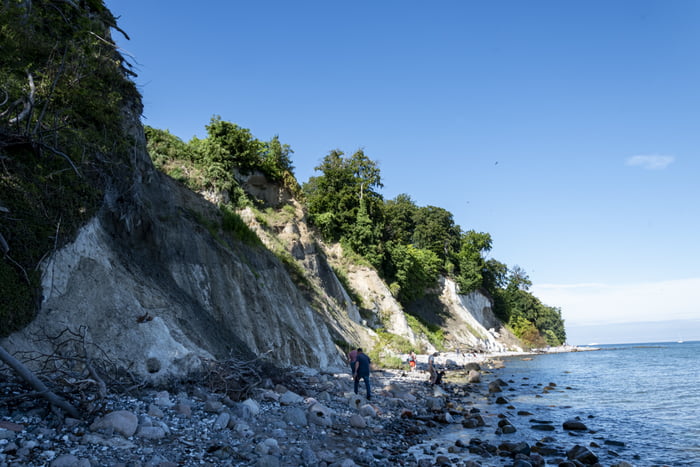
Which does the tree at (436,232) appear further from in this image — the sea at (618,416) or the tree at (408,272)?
the sea at (618,416)

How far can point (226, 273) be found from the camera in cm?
1798

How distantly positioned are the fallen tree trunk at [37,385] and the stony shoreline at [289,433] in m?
0.20

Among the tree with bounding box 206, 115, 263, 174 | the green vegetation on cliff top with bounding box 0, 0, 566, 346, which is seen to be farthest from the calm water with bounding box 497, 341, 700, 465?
the tree with bounding box 206, 115, 263, 174

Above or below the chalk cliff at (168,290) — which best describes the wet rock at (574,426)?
below

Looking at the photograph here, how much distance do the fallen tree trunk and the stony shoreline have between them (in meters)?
0.20

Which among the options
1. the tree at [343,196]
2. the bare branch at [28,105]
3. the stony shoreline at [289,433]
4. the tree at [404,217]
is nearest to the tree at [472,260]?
the tree at [404,217]

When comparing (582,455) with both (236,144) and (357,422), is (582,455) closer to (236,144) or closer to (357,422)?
(357,422)

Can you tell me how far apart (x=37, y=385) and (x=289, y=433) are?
15.2ft

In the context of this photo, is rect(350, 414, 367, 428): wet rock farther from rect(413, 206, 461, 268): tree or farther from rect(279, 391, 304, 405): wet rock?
rect(413, 206, 461, 268): tree

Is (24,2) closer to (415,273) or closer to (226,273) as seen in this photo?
(226,273)

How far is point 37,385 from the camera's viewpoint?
673 centimetres

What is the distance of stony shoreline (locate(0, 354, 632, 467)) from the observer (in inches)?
246

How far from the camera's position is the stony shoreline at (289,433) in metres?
6.26

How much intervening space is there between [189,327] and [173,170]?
16.2 metres
